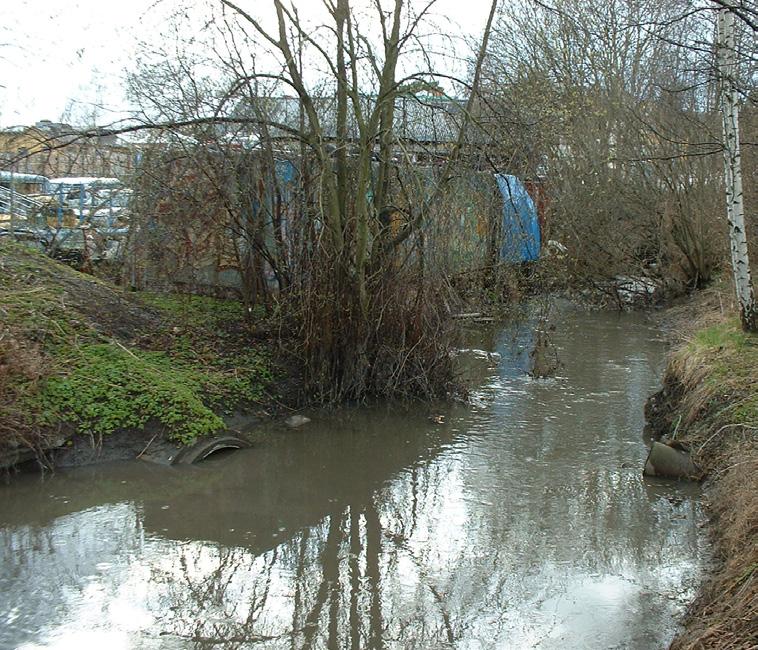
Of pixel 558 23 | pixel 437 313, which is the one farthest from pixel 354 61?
pixel 558 23

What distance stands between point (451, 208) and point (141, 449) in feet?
15.1

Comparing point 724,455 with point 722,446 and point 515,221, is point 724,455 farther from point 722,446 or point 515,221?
point 515,221

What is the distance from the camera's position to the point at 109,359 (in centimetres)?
900

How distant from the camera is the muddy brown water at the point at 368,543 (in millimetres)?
5344

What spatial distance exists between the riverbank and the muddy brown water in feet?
1.03

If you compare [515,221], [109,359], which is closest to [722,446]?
[515,221]

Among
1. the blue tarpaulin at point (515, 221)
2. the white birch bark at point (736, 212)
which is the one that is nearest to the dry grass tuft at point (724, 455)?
the white birch bark at point (736, 212)

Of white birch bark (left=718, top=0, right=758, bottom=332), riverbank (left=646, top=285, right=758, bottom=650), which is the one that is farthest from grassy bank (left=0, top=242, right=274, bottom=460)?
white birch bark (left=718, top=0, right=758, bottom=332)

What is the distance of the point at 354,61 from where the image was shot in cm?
996

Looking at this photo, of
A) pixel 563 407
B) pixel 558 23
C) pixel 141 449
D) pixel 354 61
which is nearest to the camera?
pixel 141 449

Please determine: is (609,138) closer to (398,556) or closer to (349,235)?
(349,235)

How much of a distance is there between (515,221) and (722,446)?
515 cm

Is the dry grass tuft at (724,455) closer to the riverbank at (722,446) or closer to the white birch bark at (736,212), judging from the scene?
the riverbank at (722,446)

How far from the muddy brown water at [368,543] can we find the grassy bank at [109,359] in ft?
1.67
